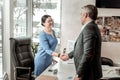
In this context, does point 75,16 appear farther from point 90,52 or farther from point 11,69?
point 90,52

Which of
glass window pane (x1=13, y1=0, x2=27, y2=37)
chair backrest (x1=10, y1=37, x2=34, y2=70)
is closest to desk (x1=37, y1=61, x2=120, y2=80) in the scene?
chair backrest (x1=10, y1=37, x2=34, y2=70)

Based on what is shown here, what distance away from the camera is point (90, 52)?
2.39 m

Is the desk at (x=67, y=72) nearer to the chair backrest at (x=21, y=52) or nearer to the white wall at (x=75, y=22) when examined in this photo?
the chair backrest at (x=21, y=52)

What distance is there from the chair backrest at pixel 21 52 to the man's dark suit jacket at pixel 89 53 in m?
1.78

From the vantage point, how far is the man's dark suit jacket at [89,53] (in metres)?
2.39

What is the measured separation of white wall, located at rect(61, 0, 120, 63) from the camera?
4469mm

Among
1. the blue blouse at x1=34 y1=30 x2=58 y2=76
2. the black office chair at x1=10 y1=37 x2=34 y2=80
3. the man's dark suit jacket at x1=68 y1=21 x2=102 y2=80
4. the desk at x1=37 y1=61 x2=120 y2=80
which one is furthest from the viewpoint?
the black office chair at x1=10 y1=37 x2=34 y2=80

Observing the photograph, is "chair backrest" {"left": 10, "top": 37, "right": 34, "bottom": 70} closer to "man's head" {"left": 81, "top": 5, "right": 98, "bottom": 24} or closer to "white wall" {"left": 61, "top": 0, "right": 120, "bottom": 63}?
"white wall" {"left": 61, "top": 0, "right": 120, "bottom": 63}

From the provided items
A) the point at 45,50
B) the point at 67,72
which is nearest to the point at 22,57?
the point at 45,50

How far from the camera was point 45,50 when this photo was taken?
3568 mm

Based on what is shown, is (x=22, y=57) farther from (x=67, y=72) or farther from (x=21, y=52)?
(x=67, y=72)

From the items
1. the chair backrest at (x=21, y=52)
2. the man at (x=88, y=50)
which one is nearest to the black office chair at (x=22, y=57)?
the chair backrest at (x=21, y=52)

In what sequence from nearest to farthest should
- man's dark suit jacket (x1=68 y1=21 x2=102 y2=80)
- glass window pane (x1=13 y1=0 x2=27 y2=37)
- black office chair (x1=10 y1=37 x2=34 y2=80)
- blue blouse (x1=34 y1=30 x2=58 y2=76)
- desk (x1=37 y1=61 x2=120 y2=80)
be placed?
man's dark suit jacket (x1=68 y1=21 x2=102 y2=80), desk (x1=37 y1=61 x2=120 y2=80), blue blouse (x1=34 y1=30 x2=58 y2=76), black office chair (x1=10 y1=37 x2=34 y2=80), glass window pane (x1=13 y1=0 x2=27 y2=37)

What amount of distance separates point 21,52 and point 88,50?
2099 millimetres
